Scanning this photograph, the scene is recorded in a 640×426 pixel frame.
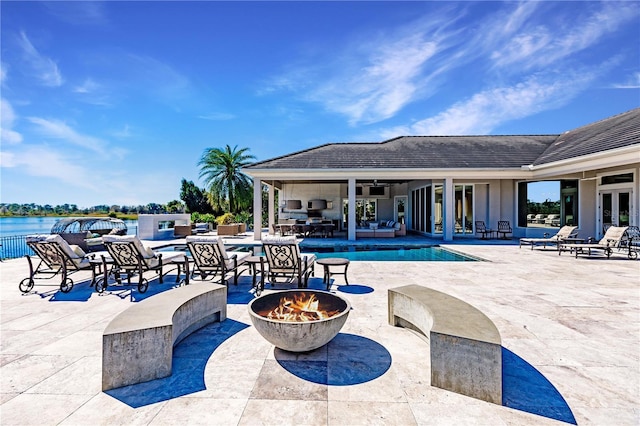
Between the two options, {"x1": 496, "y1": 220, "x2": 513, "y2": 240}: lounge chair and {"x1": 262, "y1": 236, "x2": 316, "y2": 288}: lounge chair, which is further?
{"x1": 496, "y1": 220, "x2": 513, "y2": 240}: lounge chair

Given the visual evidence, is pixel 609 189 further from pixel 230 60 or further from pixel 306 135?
pixel 306 135

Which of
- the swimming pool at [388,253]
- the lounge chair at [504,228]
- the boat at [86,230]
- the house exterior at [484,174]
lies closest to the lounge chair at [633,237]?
the house exterior at [484,174]

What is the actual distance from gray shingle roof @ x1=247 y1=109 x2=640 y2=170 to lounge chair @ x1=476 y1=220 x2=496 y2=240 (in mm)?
3539

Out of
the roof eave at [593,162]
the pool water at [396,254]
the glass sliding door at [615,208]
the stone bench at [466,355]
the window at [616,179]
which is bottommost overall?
the pool water at [396,254]

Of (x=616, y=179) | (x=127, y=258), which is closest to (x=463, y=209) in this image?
(x=616, y=179)

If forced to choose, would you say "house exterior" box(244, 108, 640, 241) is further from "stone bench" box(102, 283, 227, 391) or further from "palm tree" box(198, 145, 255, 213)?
"stone bench" box(102, 283, 227, 391)

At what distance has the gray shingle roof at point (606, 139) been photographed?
10624mm

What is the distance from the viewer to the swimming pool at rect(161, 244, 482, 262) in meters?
10.4

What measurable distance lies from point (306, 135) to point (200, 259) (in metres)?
26.8

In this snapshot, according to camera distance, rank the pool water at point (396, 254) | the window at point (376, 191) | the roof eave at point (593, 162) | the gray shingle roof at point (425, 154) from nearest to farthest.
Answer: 1. the roof eave at point (593, 162)
2. the pool water at point (396, 254)
3. the gray shingle roof at point (425, 154)
4. the window at point (376, 191)

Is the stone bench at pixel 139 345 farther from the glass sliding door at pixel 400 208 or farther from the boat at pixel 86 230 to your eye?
the glass sliding door at pixel 400 208

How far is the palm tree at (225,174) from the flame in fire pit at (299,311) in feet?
75.8

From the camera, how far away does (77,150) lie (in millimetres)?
29000

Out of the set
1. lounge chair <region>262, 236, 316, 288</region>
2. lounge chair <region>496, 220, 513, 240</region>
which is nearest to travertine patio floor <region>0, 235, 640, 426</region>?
lounge chair <region>262, 236, 316, 288</region>
